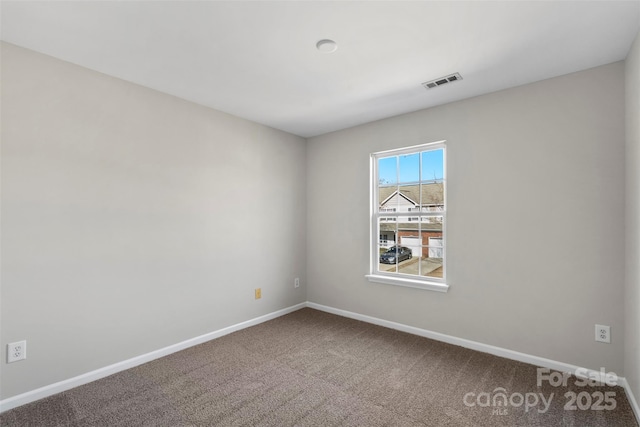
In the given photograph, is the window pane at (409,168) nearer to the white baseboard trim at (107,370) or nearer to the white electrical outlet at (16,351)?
the white baseboard trim at (107,370)

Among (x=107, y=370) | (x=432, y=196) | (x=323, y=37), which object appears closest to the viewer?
(x=323, y=37)

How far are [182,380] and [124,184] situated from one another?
1.67 m

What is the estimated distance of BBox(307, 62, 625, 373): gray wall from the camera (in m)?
2.32

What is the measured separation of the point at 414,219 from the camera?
3438 mm

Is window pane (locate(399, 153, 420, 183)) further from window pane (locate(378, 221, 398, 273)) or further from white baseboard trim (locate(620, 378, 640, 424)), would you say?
white baseboard trim (locate(620, 378, 640, 424))

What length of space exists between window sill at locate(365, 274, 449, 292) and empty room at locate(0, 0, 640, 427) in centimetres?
3

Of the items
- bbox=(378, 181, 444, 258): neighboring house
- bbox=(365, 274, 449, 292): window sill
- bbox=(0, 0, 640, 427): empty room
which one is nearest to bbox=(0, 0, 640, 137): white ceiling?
bbox=(0, 0, 640, 427): empty room

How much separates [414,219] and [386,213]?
0.35 meters

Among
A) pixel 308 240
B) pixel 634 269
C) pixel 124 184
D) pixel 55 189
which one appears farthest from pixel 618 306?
pixel 55 189

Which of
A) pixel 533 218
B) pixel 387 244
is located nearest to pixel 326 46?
pixel 533 218

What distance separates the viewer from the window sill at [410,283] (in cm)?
311

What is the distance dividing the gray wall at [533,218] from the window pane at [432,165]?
0.53 feet

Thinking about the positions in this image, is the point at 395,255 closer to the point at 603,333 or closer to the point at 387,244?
the point at 387,244

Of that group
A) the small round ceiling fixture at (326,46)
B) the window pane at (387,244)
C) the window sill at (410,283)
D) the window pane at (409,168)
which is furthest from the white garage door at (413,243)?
the small round ceiling fixture at (326,46)
